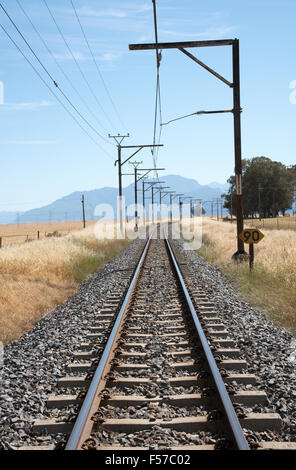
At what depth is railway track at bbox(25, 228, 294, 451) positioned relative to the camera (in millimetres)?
3777

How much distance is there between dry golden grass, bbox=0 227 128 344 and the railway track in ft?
5.21

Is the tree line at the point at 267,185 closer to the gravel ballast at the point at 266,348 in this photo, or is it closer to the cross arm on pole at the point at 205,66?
the cross arm on pole at the point at 205,66

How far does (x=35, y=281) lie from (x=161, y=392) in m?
7.38

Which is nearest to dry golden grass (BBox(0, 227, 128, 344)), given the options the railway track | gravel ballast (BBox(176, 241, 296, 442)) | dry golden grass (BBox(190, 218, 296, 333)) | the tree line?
the railway track

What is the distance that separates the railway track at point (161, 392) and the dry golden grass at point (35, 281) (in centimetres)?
159

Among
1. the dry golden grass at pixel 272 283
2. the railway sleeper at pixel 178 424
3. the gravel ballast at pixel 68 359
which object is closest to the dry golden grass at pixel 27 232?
the dry golden grass at pixel 272 283

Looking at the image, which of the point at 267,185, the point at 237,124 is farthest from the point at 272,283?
the point at 267,185

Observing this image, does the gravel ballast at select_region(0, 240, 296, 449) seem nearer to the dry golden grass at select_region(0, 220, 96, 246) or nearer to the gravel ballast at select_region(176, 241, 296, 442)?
the gravel ballast at select_region(176, 241, 296, 442)

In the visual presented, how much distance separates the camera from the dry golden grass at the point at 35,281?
8383 mm

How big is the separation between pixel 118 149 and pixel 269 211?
262 feet
